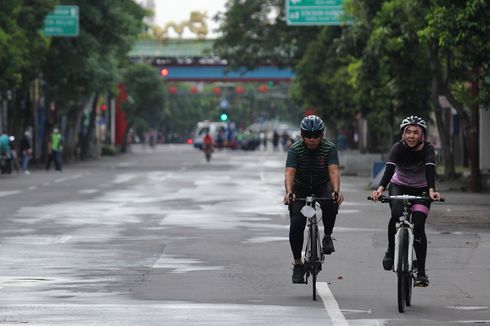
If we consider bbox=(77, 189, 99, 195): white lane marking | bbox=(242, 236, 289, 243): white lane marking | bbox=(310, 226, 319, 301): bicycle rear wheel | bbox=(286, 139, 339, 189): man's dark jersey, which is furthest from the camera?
bbox=(77, 189, 99, 195): white lane marking

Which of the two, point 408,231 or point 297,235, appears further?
point 297,235

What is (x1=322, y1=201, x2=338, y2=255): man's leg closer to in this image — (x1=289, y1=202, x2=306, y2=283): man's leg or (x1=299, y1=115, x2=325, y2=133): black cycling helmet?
(x1=289, y1=202, x2=306, y2=283): man's leg

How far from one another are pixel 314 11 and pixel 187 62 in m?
66.7

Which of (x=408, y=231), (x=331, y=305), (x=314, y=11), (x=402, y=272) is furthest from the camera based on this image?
(x=314, y=11)

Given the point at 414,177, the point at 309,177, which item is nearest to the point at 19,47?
the point at 309,177

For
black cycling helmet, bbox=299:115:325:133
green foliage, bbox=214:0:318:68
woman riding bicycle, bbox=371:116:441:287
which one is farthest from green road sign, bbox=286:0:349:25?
woman riding bicycle, bbox=371:116:441:287

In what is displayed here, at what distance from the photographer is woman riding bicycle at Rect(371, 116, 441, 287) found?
43.7 feet

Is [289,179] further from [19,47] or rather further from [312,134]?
[19,47]

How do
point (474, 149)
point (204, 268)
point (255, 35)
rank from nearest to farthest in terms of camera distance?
1. point (204, 268)
2. point (474, 149)
3. point (255, 35)

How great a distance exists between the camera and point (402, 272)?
1265cm

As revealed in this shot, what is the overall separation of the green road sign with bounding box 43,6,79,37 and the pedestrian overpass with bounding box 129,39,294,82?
54.6 meters

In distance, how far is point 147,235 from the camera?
2247 centimetres

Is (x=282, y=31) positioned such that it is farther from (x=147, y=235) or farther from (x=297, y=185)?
(x=297, y=185)

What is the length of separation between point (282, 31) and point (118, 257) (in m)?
56.1
